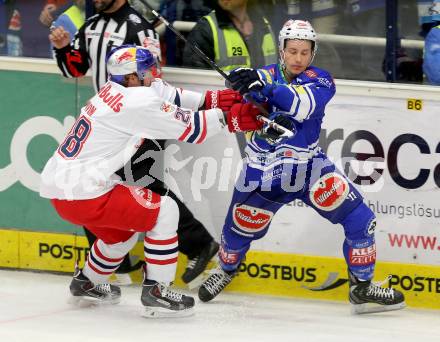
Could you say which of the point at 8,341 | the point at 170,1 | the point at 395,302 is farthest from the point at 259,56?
the point at 8,341

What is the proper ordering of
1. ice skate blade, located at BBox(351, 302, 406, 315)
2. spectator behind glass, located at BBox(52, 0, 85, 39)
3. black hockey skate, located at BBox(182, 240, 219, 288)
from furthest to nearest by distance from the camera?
spectator behind glass, located at BBox(52, 0, 85, 39)
black hockey skate, located at BBox(182, 240, 219, 288)
ice skate blade, located at BBox(351, 302, 406, 315)

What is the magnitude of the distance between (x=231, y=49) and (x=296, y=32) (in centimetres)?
63

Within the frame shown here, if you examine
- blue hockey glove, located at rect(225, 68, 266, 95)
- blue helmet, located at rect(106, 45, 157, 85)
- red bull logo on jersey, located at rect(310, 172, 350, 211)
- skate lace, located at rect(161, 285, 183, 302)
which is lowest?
skate lace, located at rect(161, 285, 183, 302)

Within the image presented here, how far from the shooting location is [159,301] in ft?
18.4

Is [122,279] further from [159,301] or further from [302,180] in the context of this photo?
[302,180]

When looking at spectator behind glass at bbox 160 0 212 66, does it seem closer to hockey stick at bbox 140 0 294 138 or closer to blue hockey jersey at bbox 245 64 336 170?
hockey stick at bbox 140 0 294 138

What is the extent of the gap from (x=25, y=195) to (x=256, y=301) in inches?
54.5

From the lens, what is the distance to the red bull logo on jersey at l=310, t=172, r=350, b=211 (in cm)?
564

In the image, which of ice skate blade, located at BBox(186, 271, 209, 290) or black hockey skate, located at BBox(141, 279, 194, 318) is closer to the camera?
black hockey skate, located at BBox(141, 279, 194, 318)

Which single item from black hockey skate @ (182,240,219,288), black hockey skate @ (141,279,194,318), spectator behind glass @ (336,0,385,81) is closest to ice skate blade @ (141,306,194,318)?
black hockey skate @ (141,279,194,318)

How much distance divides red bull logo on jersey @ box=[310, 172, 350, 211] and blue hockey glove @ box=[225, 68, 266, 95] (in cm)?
58

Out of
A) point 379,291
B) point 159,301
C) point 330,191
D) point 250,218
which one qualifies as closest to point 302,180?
point 330,191

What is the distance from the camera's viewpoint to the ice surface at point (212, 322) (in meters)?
5.30

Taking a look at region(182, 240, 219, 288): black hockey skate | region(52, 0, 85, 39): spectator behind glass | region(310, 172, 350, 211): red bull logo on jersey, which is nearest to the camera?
region(310, 172, 350, 211): red bull logo on jersey
